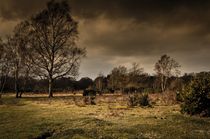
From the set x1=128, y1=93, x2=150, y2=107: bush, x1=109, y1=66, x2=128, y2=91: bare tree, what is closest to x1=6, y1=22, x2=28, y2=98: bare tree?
x1=128, y1=93, x2=150, y2=107: bush

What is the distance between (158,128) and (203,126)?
267cm

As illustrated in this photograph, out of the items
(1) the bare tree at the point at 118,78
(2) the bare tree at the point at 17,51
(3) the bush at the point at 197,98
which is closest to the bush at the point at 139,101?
(3) the bush at the point at 197,98

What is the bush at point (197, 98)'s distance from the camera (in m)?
19.3

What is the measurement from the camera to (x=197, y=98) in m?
19.6

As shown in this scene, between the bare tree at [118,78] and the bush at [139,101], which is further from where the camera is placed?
the bare tree at [118,78]

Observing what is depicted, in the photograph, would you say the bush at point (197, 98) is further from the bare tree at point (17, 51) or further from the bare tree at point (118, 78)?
the bare tree at point (118, 78)

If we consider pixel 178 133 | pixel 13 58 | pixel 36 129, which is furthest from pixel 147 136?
pixel 13 58

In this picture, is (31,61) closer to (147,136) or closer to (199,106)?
(199,106)

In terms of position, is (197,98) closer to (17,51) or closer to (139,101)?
(139,101)

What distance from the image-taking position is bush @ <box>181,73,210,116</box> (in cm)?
1930

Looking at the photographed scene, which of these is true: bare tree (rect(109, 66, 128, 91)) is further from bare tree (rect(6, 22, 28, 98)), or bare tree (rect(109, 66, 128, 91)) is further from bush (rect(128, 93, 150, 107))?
bush (rect(128, 93, 150, 107))

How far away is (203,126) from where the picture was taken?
1407 cm

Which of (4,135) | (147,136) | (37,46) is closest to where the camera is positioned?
(147,136)

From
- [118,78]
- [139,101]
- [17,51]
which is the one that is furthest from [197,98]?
[118,78]
